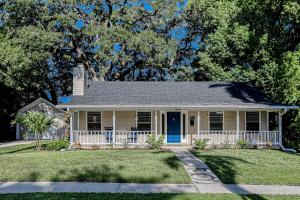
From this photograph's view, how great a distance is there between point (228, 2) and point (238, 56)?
4727mm

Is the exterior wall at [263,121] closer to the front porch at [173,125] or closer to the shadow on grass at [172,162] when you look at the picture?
the front porch at [173,125]

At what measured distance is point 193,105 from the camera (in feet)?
63.7

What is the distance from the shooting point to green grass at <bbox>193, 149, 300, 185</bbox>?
10.9 meters

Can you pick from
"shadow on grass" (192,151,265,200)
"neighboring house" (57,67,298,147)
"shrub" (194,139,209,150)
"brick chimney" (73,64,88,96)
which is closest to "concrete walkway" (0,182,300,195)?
"shadow on grass" (192,151,265,200)

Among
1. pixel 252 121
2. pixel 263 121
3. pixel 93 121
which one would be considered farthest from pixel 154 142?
pixel 263 121

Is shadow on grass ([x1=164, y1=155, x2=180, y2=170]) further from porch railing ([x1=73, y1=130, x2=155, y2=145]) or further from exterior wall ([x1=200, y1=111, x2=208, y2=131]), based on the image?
exterior wall ([x1=200, y1=111, x2=208, y2=131])

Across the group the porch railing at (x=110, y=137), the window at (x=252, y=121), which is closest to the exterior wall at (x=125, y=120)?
the porch railing at (x=110, y=137)

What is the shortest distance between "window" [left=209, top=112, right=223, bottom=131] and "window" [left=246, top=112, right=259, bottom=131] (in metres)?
1.75

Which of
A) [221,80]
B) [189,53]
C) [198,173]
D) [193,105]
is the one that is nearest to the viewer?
[198,173]

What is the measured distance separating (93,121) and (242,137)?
934cm

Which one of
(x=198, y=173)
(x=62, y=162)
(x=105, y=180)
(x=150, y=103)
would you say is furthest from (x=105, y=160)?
(x=150, y=103)

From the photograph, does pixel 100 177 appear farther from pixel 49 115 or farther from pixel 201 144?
pixel 49 115

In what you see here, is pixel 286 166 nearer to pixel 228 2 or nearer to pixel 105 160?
pixel 105 160

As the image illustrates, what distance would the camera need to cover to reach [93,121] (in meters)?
20.9
